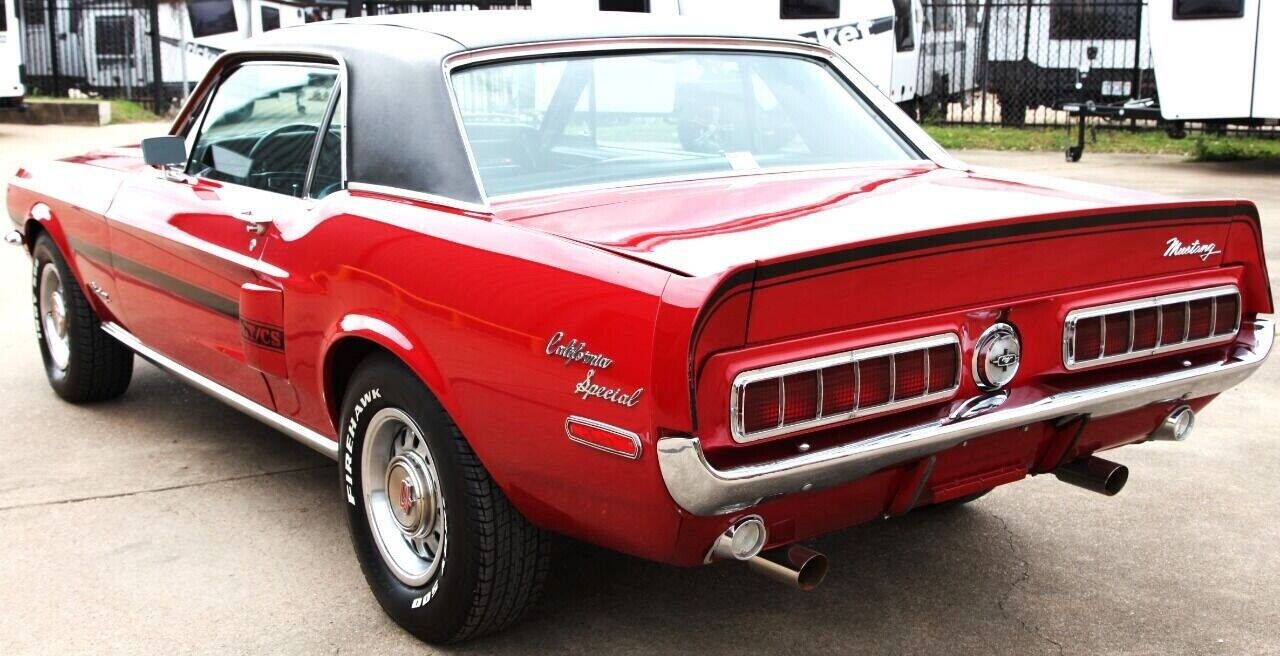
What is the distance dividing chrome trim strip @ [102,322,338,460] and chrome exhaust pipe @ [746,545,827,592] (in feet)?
4.52

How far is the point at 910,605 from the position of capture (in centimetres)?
369

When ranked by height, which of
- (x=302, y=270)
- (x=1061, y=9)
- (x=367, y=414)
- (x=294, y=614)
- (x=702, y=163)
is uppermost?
(x=1061, y=9)

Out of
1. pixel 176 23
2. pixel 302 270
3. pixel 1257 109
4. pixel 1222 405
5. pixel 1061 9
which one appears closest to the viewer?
pixel 302 270

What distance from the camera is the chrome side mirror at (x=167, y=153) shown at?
15.2 ft

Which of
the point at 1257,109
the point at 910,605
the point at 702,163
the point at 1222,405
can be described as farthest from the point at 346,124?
the point at 1257,109

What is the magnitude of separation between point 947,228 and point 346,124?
1731 mm

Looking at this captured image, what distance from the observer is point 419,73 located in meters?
3.65

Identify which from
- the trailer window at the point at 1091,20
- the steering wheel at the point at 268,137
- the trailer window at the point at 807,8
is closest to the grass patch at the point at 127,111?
the trailer window at the point at 807,8

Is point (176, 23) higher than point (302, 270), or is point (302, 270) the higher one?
point (176, 23)

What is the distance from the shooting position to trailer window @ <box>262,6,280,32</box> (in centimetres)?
2070

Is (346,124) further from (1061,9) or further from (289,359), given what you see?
(1061,9)

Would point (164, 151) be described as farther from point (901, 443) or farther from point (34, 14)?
point (34, 14)

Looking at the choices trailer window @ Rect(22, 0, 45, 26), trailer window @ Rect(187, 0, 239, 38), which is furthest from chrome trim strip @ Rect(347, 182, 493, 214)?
trailer window @ Rect(22, 0, 45, 26)

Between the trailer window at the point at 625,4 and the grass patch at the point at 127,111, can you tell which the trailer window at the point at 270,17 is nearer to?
the grass patch at the point at 127,111
